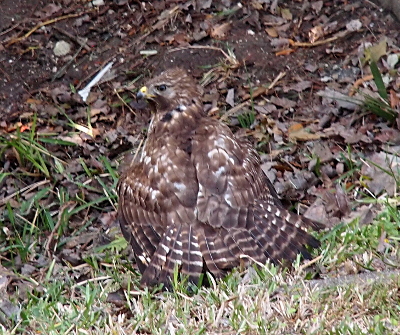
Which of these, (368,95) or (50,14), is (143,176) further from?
(50,14)

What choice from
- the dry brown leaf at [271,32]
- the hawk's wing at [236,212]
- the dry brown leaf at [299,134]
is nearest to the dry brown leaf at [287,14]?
the dry brown leaf at [271,32]

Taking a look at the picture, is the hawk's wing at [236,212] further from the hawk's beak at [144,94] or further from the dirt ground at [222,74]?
the dirt ground at [222,74]

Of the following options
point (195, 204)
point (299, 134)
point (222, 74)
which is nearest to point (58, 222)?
point (195, 204)

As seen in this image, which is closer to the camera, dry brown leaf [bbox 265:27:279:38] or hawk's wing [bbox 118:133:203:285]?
hawk's wing [bbox 118:133:203:285]

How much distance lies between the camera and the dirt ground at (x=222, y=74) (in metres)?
7.23

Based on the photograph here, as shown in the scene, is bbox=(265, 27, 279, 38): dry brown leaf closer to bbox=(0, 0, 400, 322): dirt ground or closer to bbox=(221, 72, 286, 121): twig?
bbox=(0, 0, 400, 322): dirt ground

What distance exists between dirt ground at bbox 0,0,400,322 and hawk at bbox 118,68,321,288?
1094 millimetres

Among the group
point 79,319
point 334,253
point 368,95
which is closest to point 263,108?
point 368,95

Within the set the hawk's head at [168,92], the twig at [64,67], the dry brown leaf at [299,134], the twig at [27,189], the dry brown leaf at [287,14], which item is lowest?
the twig at [27,189]

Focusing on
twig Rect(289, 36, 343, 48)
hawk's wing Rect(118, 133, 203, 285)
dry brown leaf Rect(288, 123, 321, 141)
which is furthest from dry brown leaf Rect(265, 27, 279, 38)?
hawk's wing Rect(118, 133, 203, 285)

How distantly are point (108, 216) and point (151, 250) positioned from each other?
→ 1.77 m

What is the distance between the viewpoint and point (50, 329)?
15.4 feet

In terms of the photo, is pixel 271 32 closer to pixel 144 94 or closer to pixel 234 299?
pixel 144 94

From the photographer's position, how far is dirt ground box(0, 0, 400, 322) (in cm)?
723
